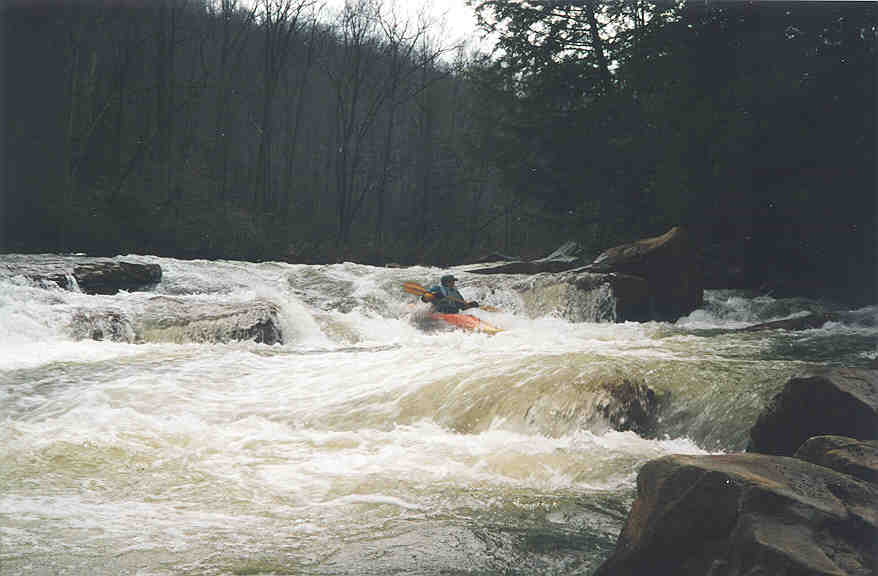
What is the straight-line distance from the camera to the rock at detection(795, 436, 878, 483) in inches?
104

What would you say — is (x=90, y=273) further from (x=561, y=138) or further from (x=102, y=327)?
(x=561, y=138)

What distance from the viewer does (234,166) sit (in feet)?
95.6

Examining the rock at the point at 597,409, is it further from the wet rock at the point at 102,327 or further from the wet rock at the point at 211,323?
the wet rock at the point at 102,327

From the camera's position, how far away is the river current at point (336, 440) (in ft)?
10.4

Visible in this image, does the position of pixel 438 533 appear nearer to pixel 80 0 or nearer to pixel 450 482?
pixel 450 482

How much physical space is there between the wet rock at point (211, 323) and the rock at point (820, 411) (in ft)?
19.2

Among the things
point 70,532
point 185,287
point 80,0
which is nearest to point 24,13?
point 80,0

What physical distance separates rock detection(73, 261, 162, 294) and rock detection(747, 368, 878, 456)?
9098 mm

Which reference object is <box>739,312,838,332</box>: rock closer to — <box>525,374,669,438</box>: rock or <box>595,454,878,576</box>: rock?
<box>525,374,669,438</box>: rock

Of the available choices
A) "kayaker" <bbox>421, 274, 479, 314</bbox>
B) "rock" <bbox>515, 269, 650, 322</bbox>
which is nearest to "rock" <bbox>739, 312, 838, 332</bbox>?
"rock" <bbox>515, 269, 650, 322</bbox>

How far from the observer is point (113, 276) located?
10938 mm

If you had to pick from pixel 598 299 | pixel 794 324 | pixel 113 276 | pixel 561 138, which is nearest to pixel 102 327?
pixel 113 276

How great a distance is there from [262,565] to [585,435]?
2.69 meters

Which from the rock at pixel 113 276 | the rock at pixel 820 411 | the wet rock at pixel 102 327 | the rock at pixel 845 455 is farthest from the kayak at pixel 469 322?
the rock at pixel 845 455
